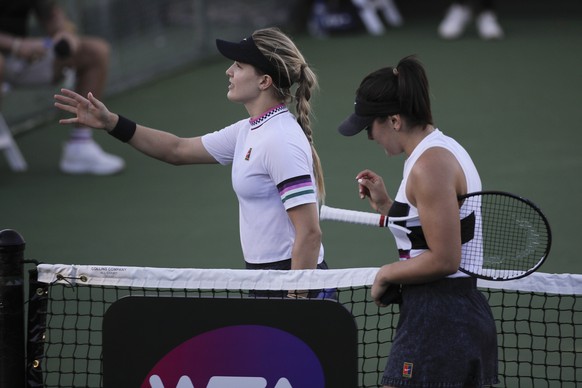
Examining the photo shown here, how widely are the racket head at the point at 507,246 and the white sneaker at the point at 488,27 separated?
8686mm

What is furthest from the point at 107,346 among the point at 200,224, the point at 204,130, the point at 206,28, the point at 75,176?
the point at 206,28

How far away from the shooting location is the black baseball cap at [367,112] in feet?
11.1

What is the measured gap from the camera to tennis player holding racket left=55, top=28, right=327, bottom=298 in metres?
3.74

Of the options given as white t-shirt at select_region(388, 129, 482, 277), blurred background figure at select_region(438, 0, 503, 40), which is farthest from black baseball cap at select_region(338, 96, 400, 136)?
blurred background figure at select_region(438, 0, 503, 40)

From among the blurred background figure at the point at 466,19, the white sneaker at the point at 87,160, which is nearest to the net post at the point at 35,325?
the white sneaker at the point at 87,160

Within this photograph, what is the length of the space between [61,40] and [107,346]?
15.8ft

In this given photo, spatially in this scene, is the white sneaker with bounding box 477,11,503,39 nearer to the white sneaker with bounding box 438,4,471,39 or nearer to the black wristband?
the white sneaker with bounding box 438,4,471,39

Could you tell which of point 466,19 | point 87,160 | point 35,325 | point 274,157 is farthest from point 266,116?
point 466,19

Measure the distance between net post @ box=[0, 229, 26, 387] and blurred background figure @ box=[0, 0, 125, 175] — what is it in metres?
4.48

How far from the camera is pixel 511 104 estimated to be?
9766 mm

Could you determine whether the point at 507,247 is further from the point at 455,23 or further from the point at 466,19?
the point at 466,19

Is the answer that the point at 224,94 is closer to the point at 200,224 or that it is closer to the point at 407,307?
the point at 200,224

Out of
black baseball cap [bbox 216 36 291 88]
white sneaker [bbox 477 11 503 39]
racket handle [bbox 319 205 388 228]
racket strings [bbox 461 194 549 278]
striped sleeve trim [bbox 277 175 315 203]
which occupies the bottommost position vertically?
racket strings [bbox 461 194 549 278]

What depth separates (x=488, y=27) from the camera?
1205cm
